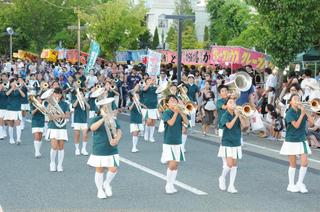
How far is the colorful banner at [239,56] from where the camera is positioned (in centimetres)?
2425

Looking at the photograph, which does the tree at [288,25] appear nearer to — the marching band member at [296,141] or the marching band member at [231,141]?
the marching band member at [296,141]

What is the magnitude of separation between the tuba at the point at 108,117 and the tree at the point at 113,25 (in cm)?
3597

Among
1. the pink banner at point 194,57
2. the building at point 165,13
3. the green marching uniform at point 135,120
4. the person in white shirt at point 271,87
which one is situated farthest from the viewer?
the building at point 165,13

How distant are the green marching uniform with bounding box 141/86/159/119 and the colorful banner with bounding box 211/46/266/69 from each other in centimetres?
819

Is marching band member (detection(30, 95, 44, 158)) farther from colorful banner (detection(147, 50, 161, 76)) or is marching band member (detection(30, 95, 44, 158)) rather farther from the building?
the building

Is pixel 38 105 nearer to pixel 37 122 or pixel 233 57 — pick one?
pixel 37 122

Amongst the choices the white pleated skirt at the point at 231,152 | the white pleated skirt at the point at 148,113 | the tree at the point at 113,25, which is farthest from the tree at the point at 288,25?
the tree at the point at 113,25

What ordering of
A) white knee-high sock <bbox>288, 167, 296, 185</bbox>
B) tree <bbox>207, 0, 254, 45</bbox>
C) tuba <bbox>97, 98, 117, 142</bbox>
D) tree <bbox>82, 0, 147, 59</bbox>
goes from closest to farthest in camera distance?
tuba <bbox>97, 98, 117, 142</bbox>
white knee-high sock <bbox>288, 167, 296, 185</bbox>
tree <bbox>82, 0, 147, 59</bbox>
tree <bbox>207, 0, 254, 45</bbox>

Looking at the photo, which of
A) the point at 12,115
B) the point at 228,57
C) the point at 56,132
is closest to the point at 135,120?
the point at 12,115

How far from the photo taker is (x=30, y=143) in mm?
16828

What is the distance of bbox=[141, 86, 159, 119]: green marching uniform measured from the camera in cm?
1670

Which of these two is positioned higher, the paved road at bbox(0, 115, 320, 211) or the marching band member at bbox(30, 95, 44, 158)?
the marching band member at bbox(30, 95, 44, 158)

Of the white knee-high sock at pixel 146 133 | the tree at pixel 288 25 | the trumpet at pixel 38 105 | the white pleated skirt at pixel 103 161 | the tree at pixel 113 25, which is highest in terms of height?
the tree at pixel 113 25

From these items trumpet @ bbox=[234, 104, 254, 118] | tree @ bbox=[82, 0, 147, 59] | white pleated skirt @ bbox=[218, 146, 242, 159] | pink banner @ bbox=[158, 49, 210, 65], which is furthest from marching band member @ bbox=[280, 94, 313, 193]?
tree @ bbox=[82, 0, 147, 59]
